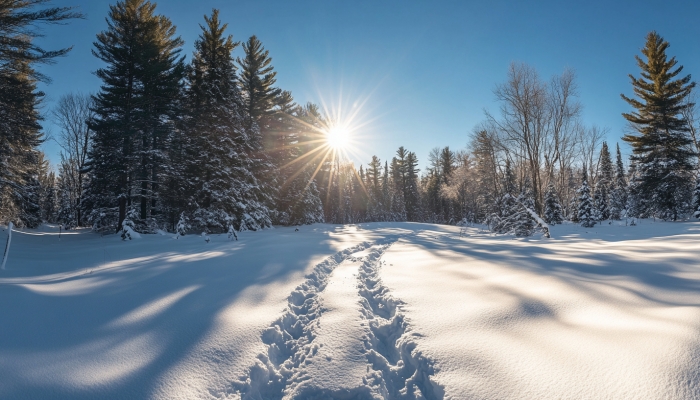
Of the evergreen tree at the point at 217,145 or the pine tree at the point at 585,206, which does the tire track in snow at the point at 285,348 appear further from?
the pine tree at the point at 585,206

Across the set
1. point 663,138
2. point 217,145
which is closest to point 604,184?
point 663,138

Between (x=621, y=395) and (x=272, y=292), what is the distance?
3.73 m

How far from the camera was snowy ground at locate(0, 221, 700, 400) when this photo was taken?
190 centimetres

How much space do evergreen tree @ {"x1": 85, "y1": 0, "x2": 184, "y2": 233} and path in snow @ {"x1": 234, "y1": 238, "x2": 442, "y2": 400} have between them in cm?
1366

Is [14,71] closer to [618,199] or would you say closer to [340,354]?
[340,354]

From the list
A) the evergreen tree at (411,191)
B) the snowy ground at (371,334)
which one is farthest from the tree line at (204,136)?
the evergreen tree at (411,191)

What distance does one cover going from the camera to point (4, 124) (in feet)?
32.7

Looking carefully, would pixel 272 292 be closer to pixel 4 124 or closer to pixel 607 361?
pixel 607 361

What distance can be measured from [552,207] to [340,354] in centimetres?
2794

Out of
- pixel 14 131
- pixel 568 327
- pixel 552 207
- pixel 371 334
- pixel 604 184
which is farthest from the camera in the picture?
pixel 604 184

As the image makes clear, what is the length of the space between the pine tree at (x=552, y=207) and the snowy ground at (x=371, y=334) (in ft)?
73.2

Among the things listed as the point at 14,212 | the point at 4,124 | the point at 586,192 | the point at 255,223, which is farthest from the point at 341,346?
the point at 586,192

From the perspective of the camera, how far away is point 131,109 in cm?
1380

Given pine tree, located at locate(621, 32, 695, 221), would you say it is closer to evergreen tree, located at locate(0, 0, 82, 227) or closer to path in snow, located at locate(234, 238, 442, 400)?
path in snow, located at locate(234, 238, 442, 400)
